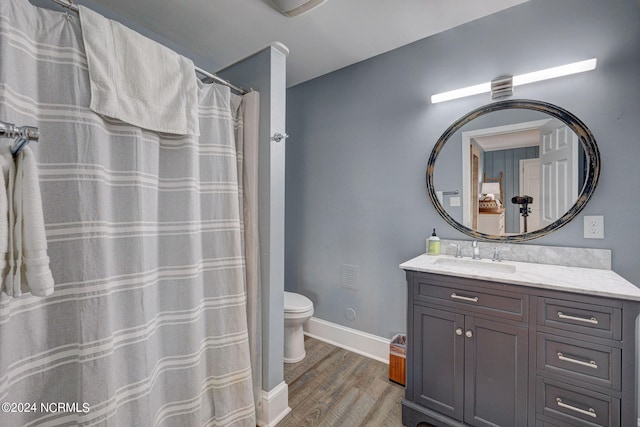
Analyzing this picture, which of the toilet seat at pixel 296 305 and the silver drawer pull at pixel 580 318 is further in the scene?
the toilet seat at pixel 296 305

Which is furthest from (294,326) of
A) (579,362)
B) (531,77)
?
(531,77)

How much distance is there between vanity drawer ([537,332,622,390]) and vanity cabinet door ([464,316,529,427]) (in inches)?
2.7

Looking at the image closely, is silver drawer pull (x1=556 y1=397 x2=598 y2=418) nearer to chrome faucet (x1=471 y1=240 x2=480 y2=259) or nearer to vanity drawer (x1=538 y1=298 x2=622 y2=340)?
vanity drawer (x1=538 y1=298 x2=622 y2=340)

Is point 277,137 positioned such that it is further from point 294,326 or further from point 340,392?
point 340,392

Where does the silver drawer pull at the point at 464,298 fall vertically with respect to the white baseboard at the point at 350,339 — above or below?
above

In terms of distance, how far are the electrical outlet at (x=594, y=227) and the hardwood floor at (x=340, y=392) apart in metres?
1.51

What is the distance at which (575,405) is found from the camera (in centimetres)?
116

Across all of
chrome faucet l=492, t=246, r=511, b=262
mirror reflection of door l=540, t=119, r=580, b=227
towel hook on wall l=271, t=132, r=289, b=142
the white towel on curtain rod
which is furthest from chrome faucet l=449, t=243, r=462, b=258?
the white towel on curtain rod

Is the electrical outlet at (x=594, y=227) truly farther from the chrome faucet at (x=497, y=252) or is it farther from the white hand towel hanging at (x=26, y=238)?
the white hand towel hanging at (x=26, y=238)

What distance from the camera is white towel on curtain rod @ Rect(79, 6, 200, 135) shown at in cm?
100

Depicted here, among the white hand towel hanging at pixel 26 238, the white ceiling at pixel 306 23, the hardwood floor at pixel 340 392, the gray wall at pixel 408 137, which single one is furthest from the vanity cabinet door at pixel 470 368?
the white ceiling at pixel 306 23

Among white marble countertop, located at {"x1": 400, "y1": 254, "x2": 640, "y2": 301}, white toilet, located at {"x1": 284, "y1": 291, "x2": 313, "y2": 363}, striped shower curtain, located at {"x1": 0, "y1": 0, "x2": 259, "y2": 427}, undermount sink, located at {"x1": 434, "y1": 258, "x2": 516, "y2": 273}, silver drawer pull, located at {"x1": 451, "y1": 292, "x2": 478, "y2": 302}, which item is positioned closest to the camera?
striped shower curtain, located at {"x1": 0, "y1": 0, "x2": 259, "y2": 427}

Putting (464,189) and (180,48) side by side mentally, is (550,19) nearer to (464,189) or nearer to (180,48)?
(464,189)

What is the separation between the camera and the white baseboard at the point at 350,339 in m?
2.23
